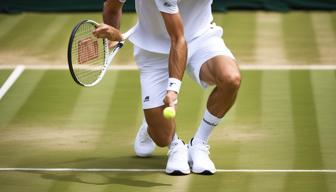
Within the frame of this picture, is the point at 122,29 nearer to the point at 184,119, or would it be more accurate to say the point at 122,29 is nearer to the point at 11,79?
the point at 11,79

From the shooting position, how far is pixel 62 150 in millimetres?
8586

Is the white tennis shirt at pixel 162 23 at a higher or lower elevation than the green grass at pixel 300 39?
higher

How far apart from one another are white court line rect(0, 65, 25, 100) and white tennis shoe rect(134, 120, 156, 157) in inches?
94.4

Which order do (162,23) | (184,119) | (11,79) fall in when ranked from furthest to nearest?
(11,79), (184,119), (162,23)

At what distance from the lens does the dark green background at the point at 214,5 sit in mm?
14055

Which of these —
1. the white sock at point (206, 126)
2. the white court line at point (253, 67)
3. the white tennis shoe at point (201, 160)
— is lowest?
the white court line at point (253, 67)

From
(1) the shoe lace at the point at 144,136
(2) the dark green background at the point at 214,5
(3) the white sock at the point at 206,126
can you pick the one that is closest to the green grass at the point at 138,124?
(1) the shoe lace at the point at 144,136

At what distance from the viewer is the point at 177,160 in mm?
7809

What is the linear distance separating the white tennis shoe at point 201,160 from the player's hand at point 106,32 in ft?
3.35

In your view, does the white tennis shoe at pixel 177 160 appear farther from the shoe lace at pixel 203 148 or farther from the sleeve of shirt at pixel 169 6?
the sleeve of shirt at pixel 169 6

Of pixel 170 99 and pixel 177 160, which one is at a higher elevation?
pixel 170 99

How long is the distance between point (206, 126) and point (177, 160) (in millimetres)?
355

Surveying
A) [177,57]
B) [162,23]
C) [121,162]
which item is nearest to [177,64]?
[177,57]

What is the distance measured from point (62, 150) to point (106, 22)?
113cm
